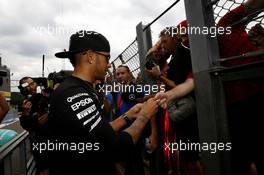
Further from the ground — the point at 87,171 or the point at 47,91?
the point at 47,91

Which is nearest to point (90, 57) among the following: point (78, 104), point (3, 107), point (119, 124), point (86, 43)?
point (86, 43)

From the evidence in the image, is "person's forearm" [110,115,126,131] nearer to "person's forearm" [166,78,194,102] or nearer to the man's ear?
"person's forearm" [166,78,194,102]

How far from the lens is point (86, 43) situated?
2154 millimetres

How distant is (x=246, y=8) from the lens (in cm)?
177

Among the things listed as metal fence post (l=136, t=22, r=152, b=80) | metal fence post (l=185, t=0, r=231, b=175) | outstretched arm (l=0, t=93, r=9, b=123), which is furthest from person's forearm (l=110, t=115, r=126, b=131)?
outstretched arm (l=0, t=93, r=9, b=123)

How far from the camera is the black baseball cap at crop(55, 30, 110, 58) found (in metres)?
2.15

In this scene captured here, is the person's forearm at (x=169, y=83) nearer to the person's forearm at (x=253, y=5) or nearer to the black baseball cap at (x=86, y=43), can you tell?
the black baseball cap at (x=86, y=43)

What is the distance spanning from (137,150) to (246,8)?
2.97m

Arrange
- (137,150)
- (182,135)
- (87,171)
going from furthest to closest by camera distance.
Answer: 1. (137,150)
2. (182,135)
3. (87,171)

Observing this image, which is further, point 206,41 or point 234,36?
point 234,36

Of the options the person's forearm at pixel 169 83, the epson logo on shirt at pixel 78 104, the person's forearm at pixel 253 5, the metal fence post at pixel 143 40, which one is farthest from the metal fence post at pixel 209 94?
the metal fence post at pixel 143 40

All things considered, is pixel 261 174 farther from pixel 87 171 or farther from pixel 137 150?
pixel 137 150

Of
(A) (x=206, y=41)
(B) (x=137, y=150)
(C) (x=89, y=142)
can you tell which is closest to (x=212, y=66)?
(A) (x=206, y=41)

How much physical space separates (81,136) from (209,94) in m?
0.85
